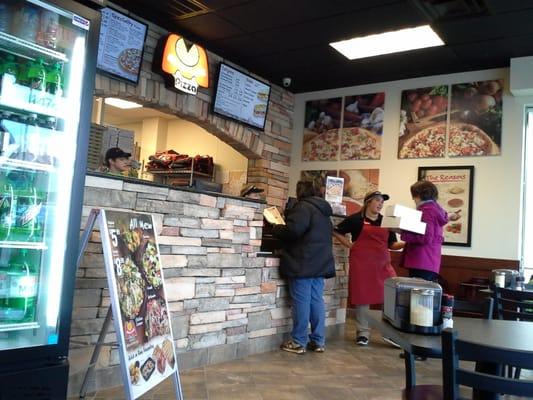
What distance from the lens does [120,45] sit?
466 centimetres

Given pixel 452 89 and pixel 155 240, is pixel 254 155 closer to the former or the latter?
pixel 452 89

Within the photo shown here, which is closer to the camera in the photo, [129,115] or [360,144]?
[360,144]

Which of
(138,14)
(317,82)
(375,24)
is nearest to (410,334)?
(375,24)

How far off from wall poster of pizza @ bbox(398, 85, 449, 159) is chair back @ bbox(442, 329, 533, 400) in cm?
503

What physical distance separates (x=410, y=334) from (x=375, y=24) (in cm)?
381

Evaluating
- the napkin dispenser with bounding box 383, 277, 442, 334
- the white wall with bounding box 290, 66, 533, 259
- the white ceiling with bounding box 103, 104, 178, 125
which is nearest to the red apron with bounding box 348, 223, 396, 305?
the white wall with bounding box 290, 66, 533, 259

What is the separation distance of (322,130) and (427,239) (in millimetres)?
3277

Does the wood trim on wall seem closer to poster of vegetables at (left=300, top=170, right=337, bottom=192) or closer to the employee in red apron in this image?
the employee in red apron

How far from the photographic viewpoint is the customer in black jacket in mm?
4066

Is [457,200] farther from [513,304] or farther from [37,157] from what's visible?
[37,157]

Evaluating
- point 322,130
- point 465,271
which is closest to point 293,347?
point 465,271

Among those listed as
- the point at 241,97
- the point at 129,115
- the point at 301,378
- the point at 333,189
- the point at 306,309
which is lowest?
the point at 301,378

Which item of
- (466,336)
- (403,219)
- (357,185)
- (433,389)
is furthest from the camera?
(357,185)

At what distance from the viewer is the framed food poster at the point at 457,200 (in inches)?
227
